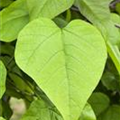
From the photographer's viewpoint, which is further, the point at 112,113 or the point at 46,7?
the point at 112,113

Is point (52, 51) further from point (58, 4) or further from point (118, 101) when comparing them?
point (118, 101)

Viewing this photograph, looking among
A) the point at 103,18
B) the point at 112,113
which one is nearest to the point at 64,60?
the point at 103,18

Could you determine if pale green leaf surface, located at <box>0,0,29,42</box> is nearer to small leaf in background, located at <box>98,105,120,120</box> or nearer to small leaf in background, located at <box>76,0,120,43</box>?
small leaf in background, located at <box>76,0,120,43</box>

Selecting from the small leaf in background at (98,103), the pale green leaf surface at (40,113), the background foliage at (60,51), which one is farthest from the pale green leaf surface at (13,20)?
the small leaf in background at (98,103)

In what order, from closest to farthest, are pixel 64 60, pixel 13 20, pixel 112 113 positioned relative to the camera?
pixel 64 60 → pixel 13 20 → pixel 112 113

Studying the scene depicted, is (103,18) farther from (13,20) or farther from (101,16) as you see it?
(13,20)
